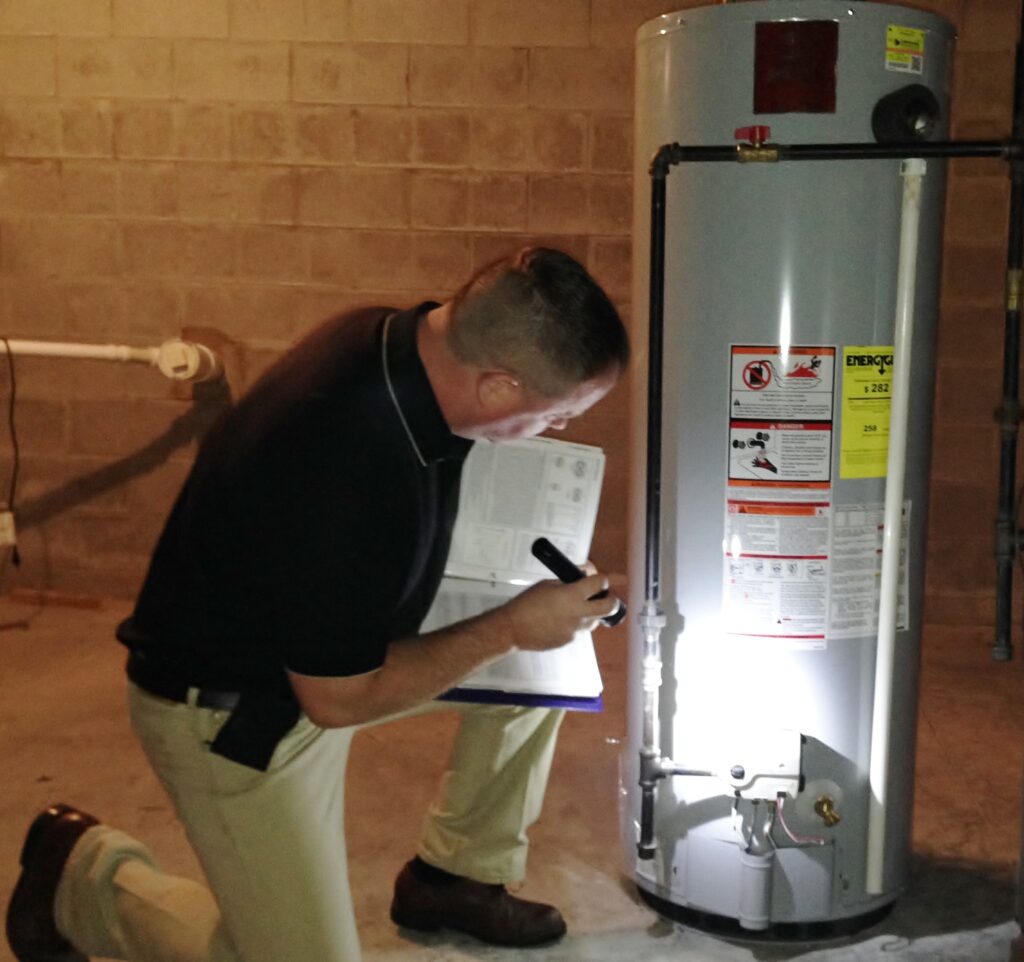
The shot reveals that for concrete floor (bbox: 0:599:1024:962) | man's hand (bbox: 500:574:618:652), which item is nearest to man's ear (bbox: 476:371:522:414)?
man's hand (bbox: 500:574:618:652)

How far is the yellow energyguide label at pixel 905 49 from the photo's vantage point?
160cm

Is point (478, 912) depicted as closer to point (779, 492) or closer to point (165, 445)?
point (779, 492)

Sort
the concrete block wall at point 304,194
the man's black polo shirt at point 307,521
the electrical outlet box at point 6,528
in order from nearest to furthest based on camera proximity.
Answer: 1. the man's black polo shirt at point 307,521
2. the concrete block wall at point 304,194
3. the electrical outlet box at point 6,528

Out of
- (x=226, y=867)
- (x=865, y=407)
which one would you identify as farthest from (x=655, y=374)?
(x=226, y=867)

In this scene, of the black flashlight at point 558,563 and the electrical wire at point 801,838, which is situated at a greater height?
the black flashlight at point 558,563

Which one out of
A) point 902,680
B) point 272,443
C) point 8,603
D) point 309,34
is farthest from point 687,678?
point 8,603

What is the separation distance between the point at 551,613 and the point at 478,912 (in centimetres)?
64

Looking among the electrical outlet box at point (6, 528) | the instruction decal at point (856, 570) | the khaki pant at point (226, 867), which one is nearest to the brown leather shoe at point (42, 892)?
the khaki pant at point (226, 867)

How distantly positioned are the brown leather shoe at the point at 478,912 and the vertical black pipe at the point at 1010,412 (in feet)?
2.65

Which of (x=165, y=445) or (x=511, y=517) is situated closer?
(x=511, y=517)

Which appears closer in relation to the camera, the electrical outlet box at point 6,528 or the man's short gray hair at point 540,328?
the man's short gray hair at point 540,328

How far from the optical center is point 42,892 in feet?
5.39

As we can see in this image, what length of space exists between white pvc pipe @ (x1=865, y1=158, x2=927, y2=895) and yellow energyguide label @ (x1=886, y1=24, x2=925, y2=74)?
130mm

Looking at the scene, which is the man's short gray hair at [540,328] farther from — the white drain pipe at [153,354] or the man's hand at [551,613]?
the white drain pipe at [153,354]
